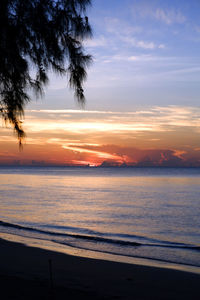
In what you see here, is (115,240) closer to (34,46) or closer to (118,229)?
(118,229)

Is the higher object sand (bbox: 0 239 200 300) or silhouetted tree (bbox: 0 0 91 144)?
silhouetted tree (bbox: 0 0 91 144)

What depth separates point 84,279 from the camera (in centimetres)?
776

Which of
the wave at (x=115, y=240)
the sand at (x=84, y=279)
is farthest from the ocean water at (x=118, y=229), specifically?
the sand at (x=84, y=279)

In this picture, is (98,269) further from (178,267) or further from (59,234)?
(59,234)

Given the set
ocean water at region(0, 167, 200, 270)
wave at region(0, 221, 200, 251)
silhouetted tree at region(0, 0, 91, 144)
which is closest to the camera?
silhouetted tree at region(0, 0, 91, 144)

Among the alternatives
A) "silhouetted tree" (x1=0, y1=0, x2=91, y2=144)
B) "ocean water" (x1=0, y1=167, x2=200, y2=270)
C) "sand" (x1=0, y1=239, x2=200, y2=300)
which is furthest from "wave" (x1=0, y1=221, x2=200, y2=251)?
"silhouetted tree" (x1=0, y1=0, x2=91, y2=144)

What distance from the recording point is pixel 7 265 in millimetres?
8797

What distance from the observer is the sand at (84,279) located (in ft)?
19.9

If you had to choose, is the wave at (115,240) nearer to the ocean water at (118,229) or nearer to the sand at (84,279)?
the ocean water at (118,229)

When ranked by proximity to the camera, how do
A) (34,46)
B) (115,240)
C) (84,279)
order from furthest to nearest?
1. (115,240)
2. (84,279)
3. (34,46)

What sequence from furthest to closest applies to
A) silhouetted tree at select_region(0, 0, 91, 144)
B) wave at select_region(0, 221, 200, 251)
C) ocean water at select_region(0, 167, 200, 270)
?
wave at select_region(0, 221, 200, 251)
ocean water at select_region(0, 167, 200, 270)
silhouetted tree at select_region(0, 0, 91, 144)

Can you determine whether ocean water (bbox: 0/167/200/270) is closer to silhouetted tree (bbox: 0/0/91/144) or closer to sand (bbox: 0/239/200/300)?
sand (bbox: 0/239/200/300)

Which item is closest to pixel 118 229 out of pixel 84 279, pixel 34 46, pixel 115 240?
pixel 115 240

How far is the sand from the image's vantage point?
19.9 ft
